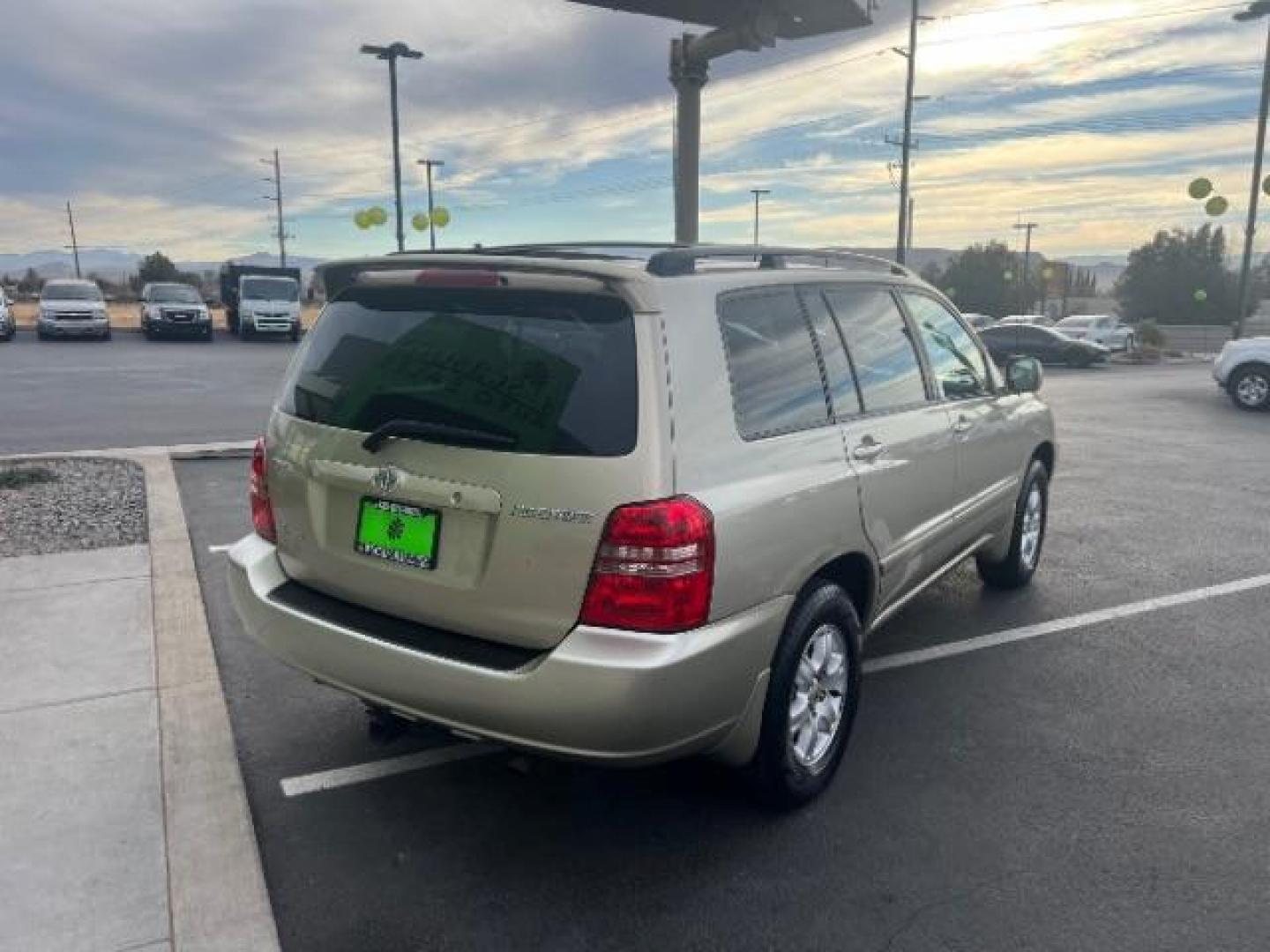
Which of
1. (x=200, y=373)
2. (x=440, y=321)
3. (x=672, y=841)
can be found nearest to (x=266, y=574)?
(x=440, y=321)

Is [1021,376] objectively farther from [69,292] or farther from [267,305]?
[69,292]

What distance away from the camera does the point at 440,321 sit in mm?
3004

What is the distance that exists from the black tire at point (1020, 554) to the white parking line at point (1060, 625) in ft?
1.50

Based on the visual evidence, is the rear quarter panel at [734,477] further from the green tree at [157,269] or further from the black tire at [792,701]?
the green tree at [157,269]

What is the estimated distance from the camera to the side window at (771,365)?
9.85 feet

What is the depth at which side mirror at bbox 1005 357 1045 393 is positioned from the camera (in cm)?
530

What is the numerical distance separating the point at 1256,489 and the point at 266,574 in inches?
357

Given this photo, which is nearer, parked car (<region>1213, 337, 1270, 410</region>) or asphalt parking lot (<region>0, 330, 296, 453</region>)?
asphalt parking lot (<region>0, 330, 296, 453</region>)

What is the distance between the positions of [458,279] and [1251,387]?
17.3 metres

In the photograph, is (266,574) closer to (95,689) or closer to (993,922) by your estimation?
(95,689)

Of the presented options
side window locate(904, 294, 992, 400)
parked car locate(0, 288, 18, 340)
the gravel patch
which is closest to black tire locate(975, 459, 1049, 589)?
side window locate(904, 294, 992, 400)

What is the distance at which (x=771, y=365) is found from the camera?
10.4ft

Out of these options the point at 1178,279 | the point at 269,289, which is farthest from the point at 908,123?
the point at 1178,279

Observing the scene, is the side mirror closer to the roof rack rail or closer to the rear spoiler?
the roof rack rail
